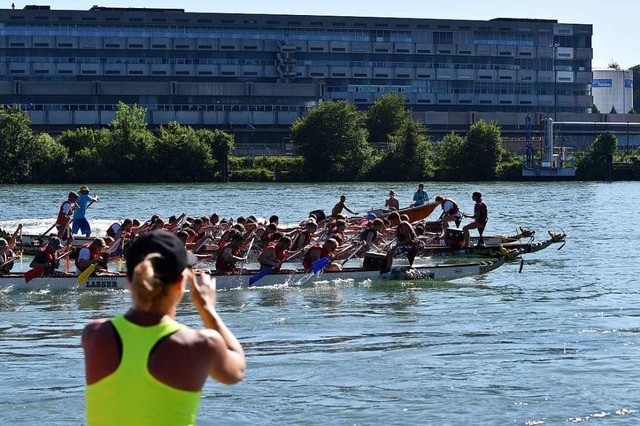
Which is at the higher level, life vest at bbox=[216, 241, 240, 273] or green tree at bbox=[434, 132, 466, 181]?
green tree at bbox=[434, 132, 466, 181]

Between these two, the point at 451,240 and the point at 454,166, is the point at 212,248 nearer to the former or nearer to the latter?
the point at 451,240

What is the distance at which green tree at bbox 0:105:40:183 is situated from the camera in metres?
100

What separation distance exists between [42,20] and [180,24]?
15776 millimetres

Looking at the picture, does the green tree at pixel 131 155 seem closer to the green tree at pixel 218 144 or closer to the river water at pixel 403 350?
the green tree at pixel 218 144

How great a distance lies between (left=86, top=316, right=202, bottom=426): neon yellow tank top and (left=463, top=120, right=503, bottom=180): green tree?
10603cm

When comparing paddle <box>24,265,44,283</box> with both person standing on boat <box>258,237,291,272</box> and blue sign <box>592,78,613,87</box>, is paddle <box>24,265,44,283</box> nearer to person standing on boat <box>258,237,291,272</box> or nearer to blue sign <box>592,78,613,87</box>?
person standing on boat <box>258,237,291,272</box>

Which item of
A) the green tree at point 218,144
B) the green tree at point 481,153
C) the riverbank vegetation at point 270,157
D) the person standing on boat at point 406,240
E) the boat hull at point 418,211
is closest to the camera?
the person standing on boat at point 406,240

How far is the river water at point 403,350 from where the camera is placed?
14.4 meters

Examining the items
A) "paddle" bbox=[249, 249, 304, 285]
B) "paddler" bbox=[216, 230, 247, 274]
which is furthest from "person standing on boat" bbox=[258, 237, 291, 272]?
"paddler" bbox=[216, 230, 247, 274]

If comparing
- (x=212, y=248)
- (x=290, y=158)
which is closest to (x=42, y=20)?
(x=290, y=158)

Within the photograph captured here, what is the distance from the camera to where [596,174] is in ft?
378

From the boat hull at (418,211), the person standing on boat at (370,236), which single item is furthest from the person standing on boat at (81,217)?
the person standing on boat at (370,236)

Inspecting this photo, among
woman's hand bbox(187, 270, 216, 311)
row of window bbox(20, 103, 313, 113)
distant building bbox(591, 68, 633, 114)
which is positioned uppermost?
distant building bbox(591, 68, 633, 114)

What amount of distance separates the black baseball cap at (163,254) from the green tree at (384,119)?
117633 mm
